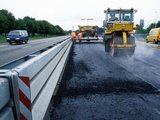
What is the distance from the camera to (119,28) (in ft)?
61.9

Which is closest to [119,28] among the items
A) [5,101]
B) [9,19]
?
[5,101]

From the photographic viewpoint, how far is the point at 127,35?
19219 millimetres

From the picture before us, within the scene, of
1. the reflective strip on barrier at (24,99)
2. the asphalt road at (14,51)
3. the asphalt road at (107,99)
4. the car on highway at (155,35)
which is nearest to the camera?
the reflective strip on barrier at (24,99)

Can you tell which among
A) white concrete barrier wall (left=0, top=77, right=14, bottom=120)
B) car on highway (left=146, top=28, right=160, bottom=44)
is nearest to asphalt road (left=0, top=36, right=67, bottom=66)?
white concrete barrier wall (left=0, top=77, right=14, bottom=120)

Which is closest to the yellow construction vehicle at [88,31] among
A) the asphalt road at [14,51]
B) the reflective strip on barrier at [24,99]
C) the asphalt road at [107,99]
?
the asphalt road at [14,51]

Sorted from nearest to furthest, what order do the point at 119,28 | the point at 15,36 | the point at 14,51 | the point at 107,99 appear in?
1. the point at 107,99
2. the point at 119,28
3. the point at 14,51
4. the point at 15,36

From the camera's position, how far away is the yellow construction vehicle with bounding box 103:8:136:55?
59.9ft

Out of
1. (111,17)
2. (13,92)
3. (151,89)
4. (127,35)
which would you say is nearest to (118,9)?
(111,17)

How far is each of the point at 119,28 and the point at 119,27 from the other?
66mm

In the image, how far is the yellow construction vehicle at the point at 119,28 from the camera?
18.2 m

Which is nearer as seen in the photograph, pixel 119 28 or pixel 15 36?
pixel 119 28

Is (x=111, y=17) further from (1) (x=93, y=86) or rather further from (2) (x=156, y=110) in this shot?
(2) (x=156, y=110)

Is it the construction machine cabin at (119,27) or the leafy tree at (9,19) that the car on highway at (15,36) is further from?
the leafy tree at (9,19)

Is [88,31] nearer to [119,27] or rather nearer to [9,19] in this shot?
[119,27]
